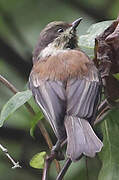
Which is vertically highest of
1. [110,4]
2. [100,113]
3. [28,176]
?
[100,113]

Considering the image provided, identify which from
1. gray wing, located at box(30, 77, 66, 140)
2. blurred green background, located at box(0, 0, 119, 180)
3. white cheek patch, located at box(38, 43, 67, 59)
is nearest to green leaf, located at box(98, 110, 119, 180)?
gray wing, located at box(30, 77, 66, 140)

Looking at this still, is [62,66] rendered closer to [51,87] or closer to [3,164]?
[51,87]

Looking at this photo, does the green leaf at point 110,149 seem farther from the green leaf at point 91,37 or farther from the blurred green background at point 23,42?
the blurred green background at point 23,42

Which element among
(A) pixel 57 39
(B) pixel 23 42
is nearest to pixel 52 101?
(A) pixel 57 39

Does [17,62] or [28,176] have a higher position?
[17,62]

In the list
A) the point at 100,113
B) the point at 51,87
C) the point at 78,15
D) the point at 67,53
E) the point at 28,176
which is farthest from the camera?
the point at 78,15

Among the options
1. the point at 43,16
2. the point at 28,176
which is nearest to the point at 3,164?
the point at 28,176

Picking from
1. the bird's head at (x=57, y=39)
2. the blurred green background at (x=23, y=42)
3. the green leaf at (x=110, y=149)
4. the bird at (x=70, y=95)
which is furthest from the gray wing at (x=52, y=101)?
the blurred green background at (x=23, y=42)
